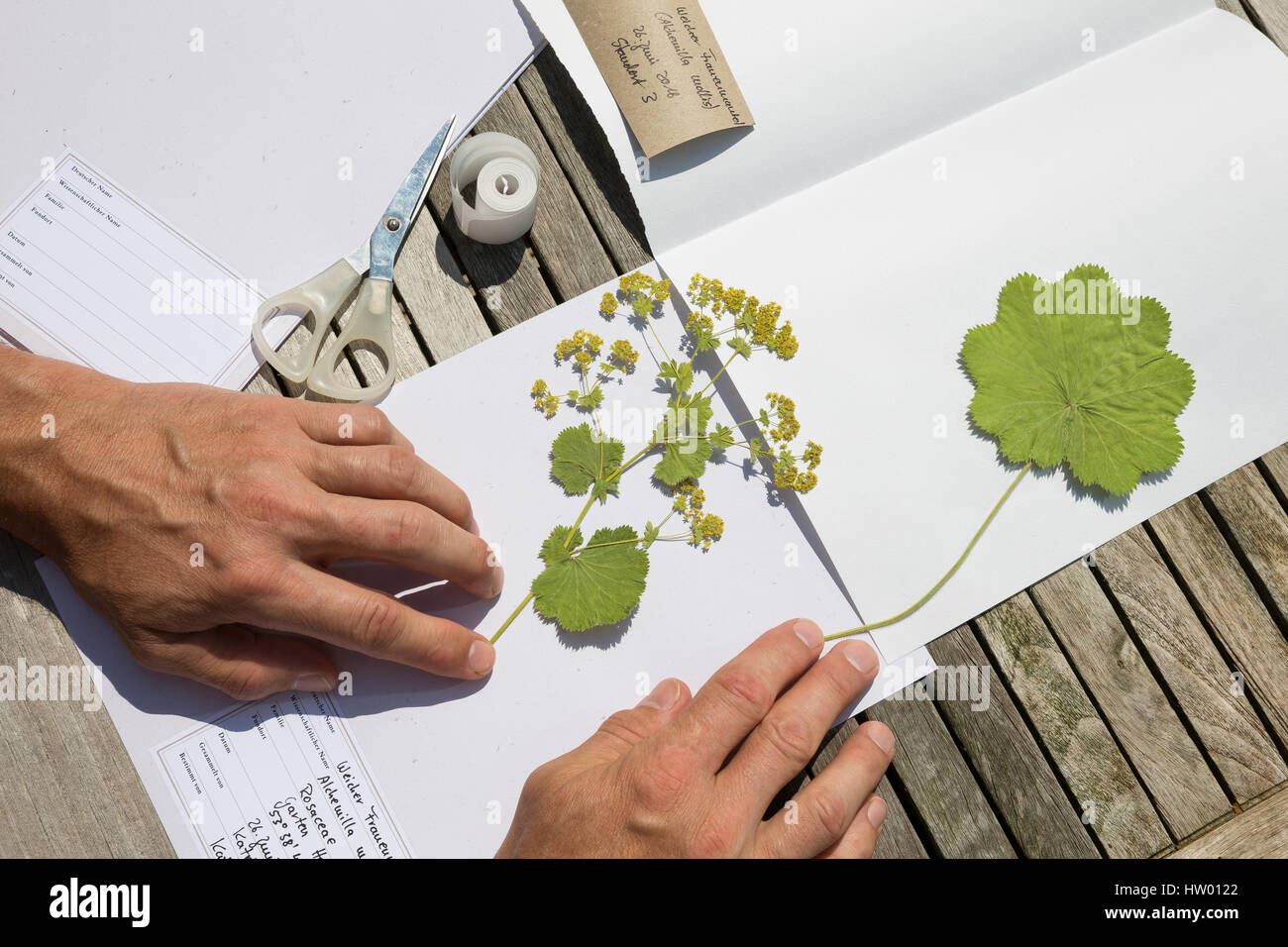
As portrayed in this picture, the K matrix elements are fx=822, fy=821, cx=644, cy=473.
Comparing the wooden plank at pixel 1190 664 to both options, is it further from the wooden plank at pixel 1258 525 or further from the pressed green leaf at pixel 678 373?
the pressed green leaf at pixel 678 373

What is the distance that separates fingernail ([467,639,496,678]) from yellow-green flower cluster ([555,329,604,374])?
0.42 m

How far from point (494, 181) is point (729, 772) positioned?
0.89 metres

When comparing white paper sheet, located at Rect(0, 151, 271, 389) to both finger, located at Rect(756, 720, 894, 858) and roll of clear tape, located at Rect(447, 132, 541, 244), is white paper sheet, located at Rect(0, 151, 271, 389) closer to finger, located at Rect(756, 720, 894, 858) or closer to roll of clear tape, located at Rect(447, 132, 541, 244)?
roll of clear tape, located at Rect(447, 132, 541, 244)

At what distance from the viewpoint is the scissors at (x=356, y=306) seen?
1175mm

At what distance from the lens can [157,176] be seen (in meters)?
1.21

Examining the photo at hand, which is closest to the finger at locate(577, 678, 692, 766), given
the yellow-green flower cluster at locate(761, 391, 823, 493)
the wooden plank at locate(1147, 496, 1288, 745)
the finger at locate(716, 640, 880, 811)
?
the finger at locate(716, 640, 880, 811)

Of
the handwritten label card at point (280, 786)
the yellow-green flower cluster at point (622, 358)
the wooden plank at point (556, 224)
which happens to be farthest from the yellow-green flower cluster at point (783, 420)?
the handwritten label card at point (280, 786)

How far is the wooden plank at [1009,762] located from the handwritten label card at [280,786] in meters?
0.81

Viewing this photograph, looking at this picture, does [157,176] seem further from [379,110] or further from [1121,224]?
[1121,224]

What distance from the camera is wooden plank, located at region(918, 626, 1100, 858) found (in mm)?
1183
